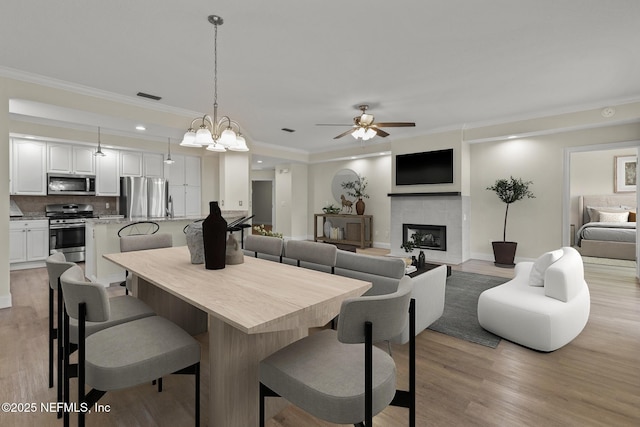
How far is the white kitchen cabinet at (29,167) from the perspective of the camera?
17.0 feet

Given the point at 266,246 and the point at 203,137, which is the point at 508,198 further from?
the point at 203,137

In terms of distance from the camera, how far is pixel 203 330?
2723mm

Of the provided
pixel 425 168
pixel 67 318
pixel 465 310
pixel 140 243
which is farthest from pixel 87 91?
pixel 425 168

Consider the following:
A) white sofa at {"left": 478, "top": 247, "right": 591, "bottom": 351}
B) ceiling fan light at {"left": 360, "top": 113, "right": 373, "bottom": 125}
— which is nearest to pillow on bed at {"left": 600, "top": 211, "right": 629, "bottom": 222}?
white sofa at {"left": 478, "top": 247, "right": 591, "bottom": 351}

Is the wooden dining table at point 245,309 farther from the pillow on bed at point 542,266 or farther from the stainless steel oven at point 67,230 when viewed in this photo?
the stainless steel oven at point 67,230

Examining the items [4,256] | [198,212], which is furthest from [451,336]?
[198,212]

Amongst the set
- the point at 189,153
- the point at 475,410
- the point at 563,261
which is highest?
the point at 189,153

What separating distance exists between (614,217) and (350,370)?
318 inches

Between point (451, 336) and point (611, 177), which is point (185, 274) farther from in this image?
point (611, 177)

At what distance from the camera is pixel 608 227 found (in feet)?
19.8

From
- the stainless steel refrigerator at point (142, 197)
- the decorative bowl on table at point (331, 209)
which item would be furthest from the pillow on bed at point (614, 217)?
the stainless steel refrigerator at point (142, 197)

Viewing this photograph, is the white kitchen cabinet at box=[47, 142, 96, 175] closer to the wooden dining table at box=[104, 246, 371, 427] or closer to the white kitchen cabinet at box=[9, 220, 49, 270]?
the white kitchen cabinet at box=[9, 220, 49, 270]

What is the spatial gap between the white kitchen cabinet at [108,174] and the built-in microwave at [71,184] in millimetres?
111

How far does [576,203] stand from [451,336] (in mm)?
7017
